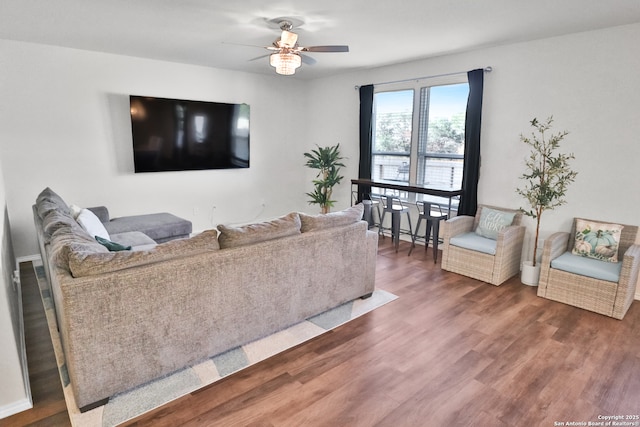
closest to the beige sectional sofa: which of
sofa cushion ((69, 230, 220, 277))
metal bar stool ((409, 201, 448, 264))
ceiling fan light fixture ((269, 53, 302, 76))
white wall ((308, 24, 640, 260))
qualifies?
sofa cushion ((69, 230, 220, 277))

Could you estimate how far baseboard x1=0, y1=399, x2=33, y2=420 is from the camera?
6.43 feet

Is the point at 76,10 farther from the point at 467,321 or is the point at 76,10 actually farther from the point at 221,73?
the point at 467,321

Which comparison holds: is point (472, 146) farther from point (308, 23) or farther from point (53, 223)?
point (53, 223)


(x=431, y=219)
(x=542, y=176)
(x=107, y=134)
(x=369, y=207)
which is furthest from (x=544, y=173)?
(x=107, y=134)

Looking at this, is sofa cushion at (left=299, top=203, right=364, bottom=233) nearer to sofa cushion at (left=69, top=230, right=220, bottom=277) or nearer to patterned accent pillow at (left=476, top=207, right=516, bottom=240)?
sofa cushion at (left=69, top=230, right=220, bottom=277)

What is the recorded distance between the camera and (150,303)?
6.98 feet

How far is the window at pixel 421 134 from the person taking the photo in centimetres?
489

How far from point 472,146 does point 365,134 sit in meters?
1.78

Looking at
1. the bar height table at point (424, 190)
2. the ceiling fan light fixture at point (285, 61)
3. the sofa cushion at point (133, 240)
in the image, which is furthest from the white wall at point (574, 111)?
the sofa cushion at point (133, 240)

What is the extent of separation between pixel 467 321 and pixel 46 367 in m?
3.16

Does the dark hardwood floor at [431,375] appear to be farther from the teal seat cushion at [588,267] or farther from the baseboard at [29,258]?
the baseboard at [29,258]

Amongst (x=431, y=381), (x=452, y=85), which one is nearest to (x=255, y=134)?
(x=452, y=85)

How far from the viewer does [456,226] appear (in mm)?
4285

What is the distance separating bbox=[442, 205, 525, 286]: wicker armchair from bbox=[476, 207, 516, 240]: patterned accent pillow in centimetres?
7
